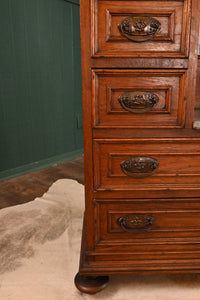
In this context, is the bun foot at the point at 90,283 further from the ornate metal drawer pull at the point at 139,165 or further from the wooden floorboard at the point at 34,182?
the wooden floorboard at the point at 34,182

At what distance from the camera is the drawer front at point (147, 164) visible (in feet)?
3.12

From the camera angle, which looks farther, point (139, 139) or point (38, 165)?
Answer: point (38, 165)

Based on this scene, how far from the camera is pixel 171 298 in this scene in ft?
3.56

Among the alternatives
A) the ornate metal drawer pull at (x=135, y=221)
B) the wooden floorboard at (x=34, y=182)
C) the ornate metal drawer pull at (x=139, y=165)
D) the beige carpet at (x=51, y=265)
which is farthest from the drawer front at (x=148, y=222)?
the wooden floorboard at (x=34, y=182)

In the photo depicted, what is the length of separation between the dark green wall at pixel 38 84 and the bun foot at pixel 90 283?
1597mm

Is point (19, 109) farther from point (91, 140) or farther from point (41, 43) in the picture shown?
point (91, 140)

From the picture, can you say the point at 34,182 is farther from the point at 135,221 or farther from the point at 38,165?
the point at 135,221

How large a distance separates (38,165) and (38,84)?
0.86 m

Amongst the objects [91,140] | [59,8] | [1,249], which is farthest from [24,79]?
[91,140]

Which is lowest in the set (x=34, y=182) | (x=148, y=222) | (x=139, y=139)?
(x=34, y=182)

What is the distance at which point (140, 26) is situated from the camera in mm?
830

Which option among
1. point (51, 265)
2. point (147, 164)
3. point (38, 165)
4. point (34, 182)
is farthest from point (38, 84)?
point (147, 164)

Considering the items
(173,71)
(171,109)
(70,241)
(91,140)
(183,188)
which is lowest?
(70,241)

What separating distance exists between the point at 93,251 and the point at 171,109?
26.0 inches
